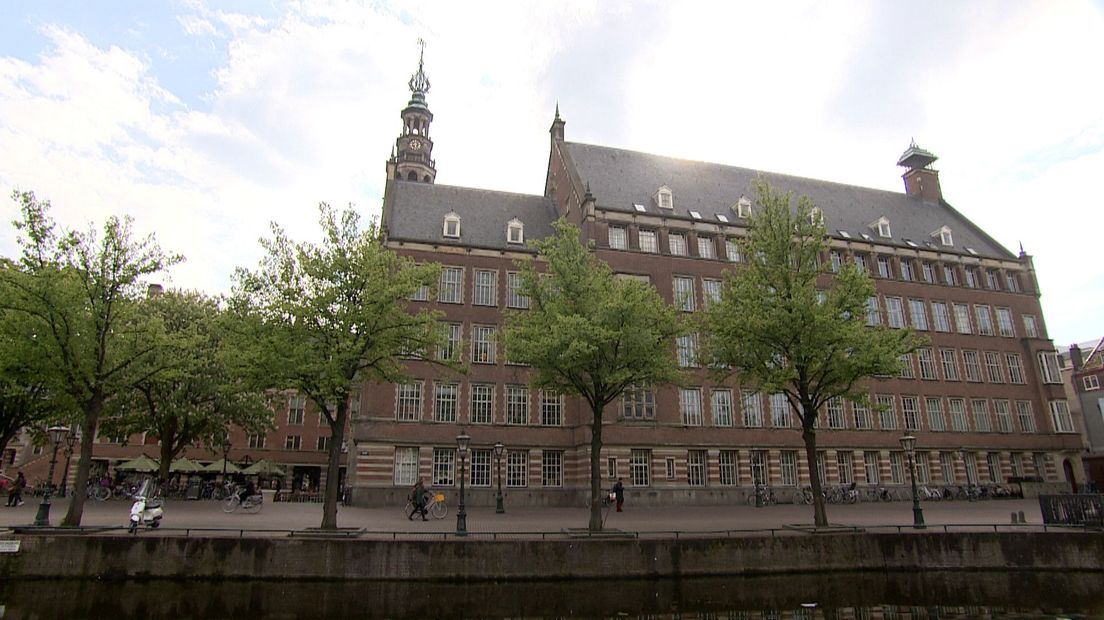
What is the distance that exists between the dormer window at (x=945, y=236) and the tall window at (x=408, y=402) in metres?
44.3

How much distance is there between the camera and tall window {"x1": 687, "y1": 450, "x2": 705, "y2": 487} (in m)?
39.2

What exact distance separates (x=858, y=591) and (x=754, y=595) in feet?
10.4

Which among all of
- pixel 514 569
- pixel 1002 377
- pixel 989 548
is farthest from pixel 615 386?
pixel 1002 377

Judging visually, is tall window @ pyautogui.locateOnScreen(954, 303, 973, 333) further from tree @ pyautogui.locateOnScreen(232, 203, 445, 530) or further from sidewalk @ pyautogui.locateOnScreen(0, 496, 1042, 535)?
tree @ pyautogui.locateOnScreen(232, 203, 445, 530)

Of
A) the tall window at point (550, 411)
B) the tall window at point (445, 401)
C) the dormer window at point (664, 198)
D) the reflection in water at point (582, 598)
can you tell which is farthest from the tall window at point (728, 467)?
the reflection in water at point (582, 598)

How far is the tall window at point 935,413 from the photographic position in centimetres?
4644

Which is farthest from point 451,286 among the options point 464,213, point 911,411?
point 911,411

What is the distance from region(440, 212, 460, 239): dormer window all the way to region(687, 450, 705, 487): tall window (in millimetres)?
20815

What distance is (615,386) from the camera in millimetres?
25250

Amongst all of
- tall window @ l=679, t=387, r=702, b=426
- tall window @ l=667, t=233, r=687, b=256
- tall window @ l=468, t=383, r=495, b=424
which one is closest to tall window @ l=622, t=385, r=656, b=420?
tall window @ l=679, t=387, r=702, b=426

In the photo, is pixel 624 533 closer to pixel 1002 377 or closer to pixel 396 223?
pixel 396 223

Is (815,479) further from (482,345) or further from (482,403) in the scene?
(482,345)

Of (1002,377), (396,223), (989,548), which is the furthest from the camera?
(1002,377)

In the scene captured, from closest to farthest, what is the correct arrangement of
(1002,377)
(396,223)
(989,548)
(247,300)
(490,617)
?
1. (490,617)
2. (989,548)
3. (247,300)
4. (396,223)
5. (1002,377)
